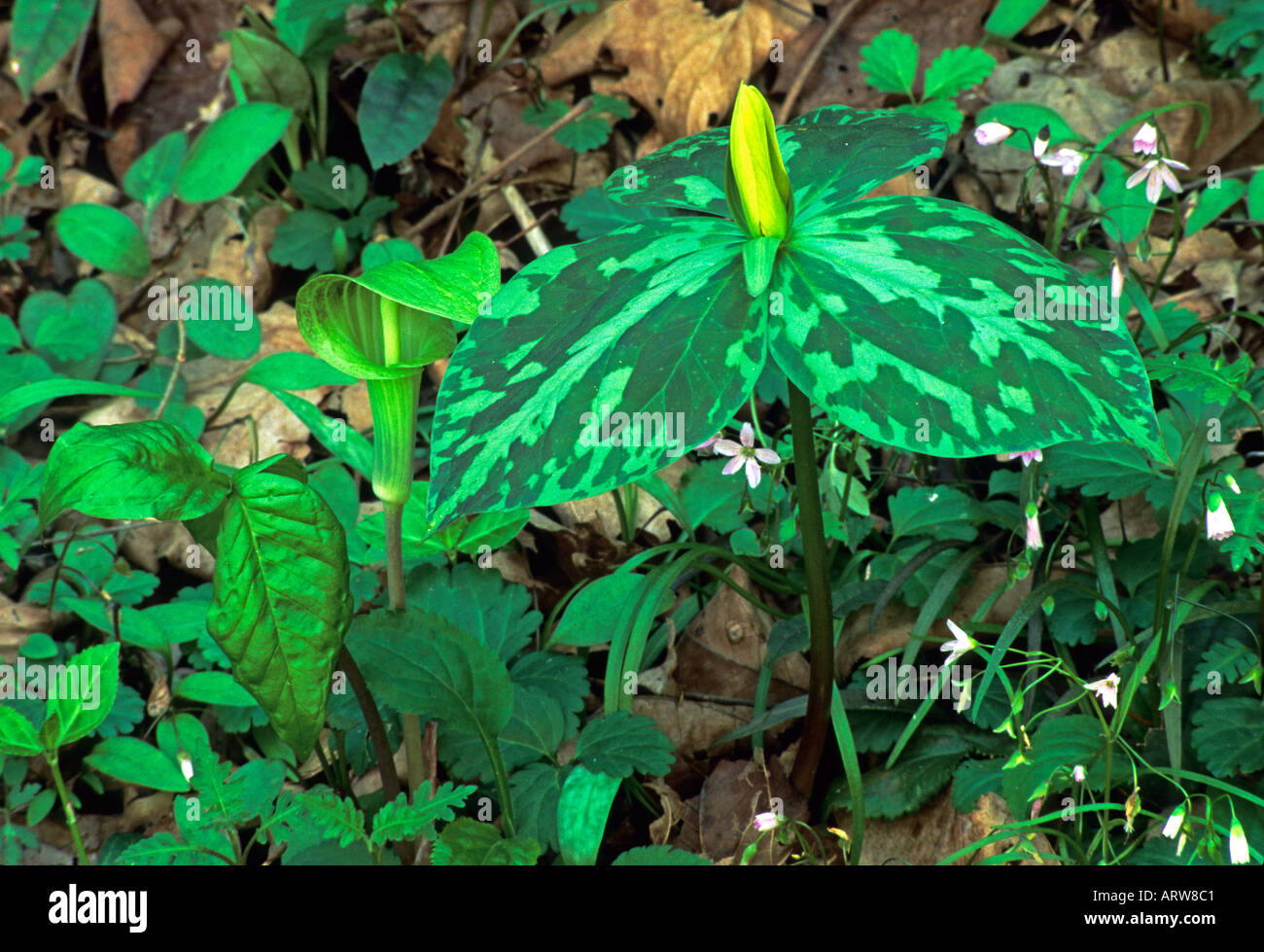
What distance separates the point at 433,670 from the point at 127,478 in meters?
0.49

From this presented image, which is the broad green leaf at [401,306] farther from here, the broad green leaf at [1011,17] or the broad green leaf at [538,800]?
the broad green leaf at [1011,17]

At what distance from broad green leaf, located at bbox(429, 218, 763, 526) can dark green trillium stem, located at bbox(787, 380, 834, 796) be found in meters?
0.17

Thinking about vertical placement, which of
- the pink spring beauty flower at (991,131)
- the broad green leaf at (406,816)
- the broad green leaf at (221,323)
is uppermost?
the pink spring beauty flower at (991,131)

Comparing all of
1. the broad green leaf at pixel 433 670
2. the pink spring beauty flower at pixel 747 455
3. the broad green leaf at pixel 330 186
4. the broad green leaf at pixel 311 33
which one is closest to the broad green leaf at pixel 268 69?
the broad green leaf at pixel 311 33

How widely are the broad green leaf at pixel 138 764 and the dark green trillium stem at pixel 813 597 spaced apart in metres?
1.03

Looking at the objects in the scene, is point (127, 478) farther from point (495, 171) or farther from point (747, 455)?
point (495, 171)

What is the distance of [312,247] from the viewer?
2.64m

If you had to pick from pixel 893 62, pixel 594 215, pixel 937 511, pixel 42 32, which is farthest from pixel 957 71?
pixel 42 32

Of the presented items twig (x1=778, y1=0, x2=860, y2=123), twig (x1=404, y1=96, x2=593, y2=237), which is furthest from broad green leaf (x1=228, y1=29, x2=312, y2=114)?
twig (x1=778, y1=0, x2=860, y2=123)

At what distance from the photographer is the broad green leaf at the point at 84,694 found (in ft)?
4.52

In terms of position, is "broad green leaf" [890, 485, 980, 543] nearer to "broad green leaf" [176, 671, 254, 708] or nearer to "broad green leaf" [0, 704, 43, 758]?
"broad green leaf" [176, 671, 254, 708]

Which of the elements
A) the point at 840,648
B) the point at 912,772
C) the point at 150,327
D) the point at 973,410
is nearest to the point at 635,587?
the point at 840,648

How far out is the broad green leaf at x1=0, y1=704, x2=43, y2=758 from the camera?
135 cm
